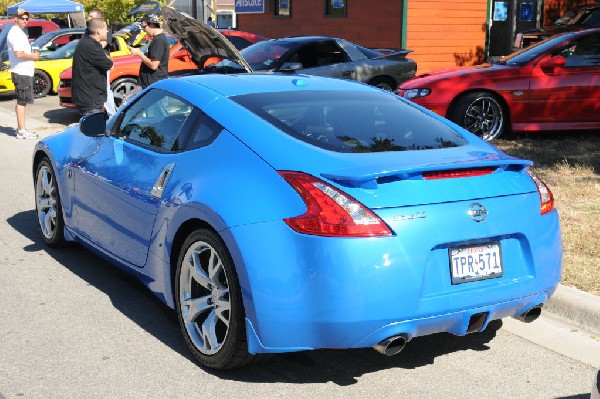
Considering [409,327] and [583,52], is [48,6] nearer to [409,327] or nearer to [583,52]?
[583,52]

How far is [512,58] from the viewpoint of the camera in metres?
12.1

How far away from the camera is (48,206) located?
6.66 meters

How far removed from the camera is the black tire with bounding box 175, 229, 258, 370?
4172 millimetres

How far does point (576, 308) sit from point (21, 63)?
10697 millimetres

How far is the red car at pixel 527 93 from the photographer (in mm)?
11398

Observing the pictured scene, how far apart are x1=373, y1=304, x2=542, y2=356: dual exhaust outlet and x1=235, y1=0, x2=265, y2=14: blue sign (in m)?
22.0

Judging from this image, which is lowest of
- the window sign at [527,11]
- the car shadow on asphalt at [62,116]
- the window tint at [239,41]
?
the car shadow on asphalt at [62,116]

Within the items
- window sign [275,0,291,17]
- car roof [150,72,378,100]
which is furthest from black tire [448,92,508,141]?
window sign [275,0,291,17]

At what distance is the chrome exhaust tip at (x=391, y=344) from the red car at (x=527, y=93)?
781cm

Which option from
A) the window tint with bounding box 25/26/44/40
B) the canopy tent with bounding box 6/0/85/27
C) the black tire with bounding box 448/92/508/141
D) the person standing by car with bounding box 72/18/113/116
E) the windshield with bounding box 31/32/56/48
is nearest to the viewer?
the person standing by car with bounding box 72/18/113/116

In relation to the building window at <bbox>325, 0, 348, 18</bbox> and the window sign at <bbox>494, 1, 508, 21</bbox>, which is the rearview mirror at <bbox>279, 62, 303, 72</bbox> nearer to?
the building window at <bbox>325, 0, 348, 18</bbox>

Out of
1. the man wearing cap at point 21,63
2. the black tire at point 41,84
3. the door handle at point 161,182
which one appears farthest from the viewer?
→ the black tire at point 41,84

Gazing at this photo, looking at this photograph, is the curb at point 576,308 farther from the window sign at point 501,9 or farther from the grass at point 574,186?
the window sign at point 501,9

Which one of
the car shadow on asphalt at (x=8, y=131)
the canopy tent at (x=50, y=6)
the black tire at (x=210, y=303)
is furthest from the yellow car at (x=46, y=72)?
the black tire at (x=210, y=303)
